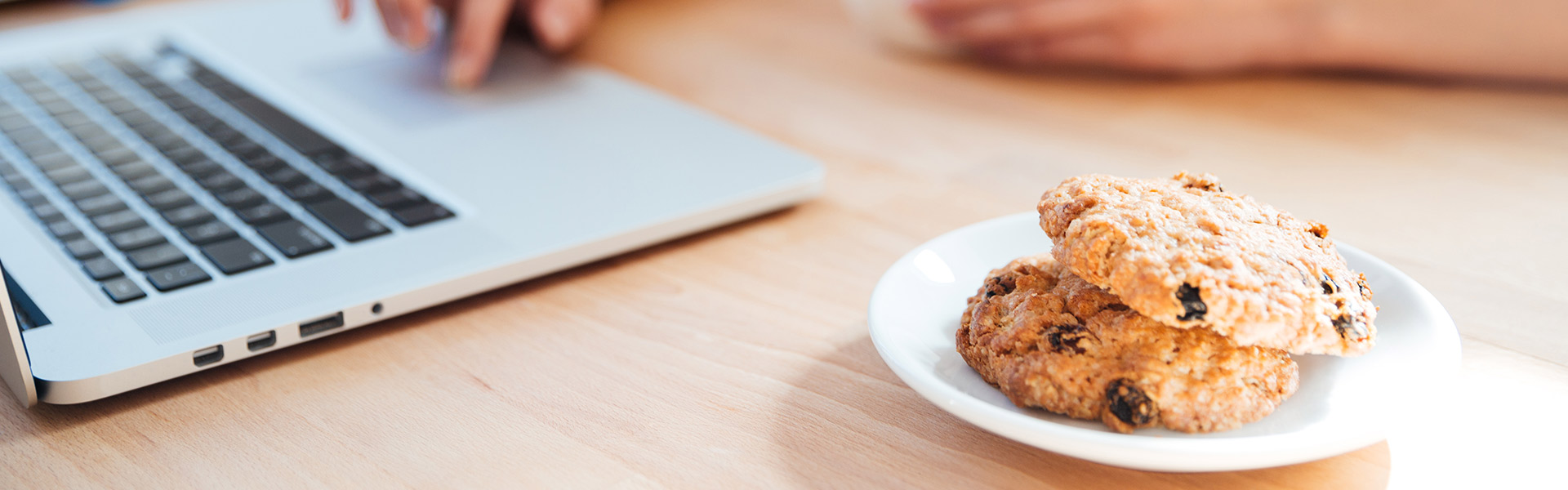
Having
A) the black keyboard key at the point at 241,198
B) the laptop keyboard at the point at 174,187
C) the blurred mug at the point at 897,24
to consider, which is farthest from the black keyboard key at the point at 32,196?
the blurred mug at the point at 897,24

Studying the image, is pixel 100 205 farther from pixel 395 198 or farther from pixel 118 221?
pixel 395 198

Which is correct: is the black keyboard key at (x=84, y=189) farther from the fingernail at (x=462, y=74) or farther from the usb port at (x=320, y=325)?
the fingernail at (x=462, y=74)

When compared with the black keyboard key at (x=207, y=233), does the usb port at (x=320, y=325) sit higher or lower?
lower

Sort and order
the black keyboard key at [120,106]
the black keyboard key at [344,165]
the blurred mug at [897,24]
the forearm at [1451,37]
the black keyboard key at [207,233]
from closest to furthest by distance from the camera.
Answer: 1. the black keyboard key at [207,233]
2. the black keyboard key at [344,165]
3. the black keyboard key at [120,106]
4. the forearm at [1451,37]
5. the blurred mug at [897,24]

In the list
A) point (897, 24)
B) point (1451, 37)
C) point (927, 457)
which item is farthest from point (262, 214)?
point (1451, 37)

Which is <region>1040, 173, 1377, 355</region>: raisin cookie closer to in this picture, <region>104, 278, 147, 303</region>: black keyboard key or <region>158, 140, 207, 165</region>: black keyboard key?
<region>104, 278, 147, 303</region>: black keyboard key

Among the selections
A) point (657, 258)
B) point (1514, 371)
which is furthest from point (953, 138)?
point (1514, 371)

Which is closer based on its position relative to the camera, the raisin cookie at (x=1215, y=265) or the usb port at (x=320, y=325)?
the raisin cookie at (x=1215, y=265)

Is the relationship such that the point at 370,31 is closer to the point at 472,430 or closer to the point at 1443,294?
the point at 472,430
